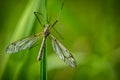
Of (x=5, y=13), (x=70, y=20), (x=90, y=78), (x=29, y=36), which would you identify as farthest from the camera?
(x=5, y=13)

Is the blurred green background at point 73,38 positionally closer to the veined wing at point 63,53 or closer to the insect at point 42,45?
the insect at point 42,45

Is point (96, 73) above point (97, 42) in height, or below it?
below

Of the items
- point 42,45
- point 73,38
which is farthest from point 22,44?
point 73,38

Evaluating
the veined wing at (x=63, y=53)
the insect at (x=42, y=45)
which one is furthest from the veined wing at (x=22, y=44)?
the veined wing at (x=63, y=53)

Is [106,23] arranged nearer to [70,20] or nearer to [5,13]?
[70,20]

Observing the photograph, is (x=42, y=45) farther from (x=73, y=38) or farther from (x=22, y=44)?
(x=73, y=38)

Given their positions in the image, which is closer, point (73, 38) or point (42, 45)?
point (42, 45)

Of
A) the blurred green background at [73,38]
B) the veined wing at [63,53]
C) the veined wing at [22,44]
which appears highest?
the blurred green background at [73,38]

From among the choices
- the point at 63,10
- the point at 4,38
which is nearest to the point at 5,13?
the point at 4,38
